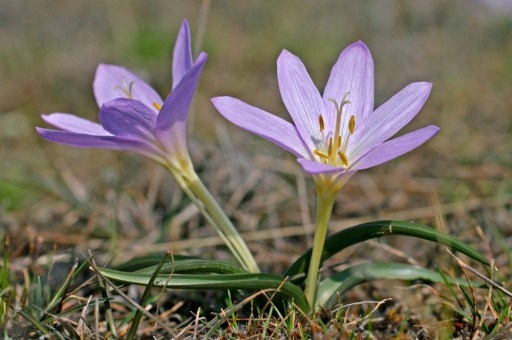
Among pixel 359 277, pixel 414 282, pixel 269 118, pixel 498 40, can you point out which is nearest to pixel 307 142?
pixel 269 118

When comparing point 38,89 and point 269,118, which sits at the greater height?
point 269,118

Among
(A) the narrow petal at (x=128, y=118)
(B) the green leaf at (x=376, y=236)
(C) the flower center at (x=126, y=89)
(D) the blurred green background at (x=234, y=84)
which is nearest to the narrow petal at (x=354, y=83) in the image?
(B) the green leaf at (x=376, y=236)

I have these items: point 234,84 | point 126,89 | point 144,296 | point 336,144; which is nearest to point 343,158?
point 336,144

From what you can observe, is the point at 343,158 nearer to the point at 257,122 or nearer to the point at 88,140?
the point at 257,122

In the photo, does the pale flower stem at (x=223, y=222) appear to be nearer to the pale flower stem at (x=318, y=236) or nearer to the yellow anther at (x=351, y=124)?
the pale flower stem at (x=318, y=236)

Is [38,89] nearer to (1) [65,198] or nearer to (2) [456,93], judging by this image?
(1) [65,198]

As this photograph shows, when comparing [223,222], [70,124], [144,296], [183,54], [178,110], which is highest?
[183,54]

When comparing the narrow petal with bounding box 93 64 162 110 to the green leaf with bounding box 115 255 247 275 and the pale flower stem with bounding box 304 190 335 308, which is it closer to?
the green leaf with bounding box 115 255 247 275
